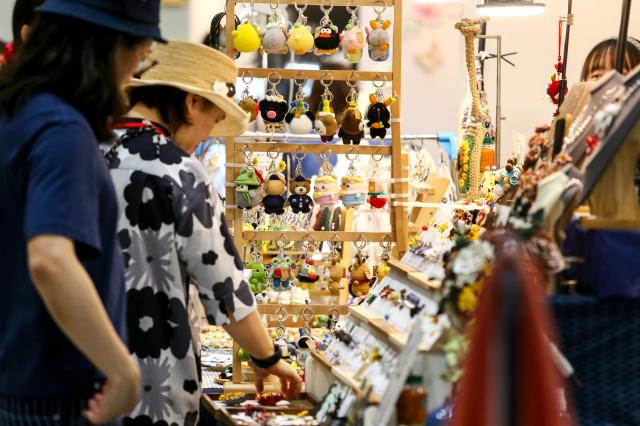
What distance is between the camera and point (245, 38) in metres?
3.96

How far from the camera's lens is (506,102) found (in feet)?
23.8

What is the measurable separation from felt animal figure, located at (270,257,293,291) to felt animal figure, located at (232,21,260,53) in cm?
93

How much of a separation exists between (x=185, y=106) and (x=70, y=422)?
1.15 meters

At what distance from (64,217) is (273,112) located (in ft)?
8.17

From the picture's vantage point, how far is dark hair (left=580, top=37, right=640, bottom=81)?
3.26 m

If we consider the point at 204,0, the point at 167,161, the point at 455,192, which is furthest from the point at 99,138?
the point at 204,0

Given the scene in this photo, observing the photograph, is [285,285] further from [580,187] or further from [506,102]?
[506,102]

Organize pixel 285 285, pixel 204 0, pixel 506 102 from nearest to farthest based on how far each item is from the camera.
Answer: pixel 285 285, pixel 204 0, pixel 506 102

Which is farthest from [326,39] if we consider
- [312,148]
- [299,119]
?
[312,148]

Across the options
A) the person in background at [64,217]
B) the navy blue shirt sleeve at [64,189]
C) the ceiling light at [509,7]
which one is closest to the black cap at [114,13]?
the person in background at [64,217]

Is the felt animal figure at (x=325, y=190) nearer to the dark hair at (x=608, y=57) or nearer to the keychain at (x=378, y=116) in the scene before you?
the keychain at (x=378, y=116)

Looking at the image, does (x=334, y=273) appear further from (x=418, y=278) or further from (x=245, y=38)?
(x=418, y=278)

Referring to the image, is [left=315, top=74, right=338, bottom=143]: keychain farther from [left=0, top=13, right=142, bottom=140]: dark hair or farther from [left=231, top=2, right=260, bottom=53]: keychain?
[left=0, top=13, right=142, bottom=140]: dark hair

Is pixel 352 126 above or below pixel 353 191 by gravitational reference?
above
